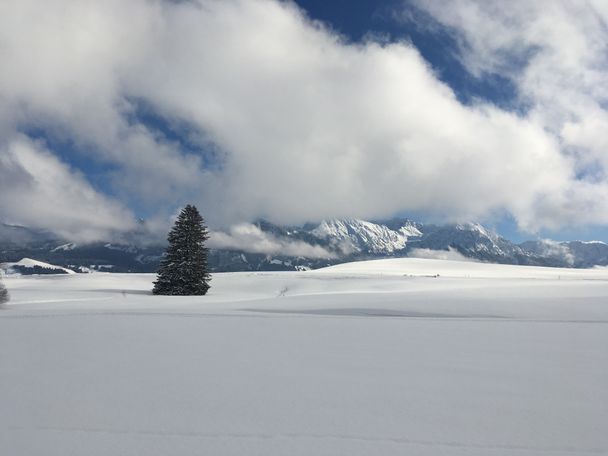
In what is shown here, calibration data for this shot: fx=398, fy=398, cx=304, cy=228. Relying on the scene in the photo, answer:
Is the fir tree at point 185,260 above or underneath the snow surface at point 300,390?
above

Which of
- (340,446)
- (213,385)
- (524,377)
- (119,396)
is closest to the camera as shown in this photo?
(340,446)

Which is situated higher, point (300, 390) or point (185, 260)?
point (185, 260)

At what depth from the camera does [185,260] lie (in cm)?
3466

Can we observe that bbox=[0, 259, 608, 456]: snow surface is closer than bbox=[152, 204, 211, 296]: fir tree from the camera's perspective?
Yes

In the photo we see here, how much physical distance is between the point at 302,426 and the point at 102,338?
668 centimetres

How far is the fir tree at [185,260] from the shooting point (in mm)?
34062

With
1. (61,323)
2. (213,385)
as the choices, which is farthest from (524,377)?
(61,323)

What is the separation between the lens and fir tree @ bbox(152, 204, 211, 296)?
3406cm

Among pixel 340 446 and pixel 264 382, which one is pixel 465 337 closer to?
pixel 264 382

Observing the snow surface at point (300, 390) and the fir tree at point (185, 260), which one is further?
the fir tree at point (185, 260)

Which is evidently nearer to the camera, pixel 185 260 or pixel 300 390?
pixel 300 390

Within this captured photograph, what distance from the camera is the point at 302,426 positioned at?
461 centimetres

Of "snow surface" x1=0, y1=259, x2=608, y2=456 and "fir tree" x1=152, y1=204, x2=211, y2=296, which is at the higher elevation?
"fir tree" x1=152, y1=204, x2=211, y2=296

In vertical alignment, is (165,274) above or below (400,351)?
above
